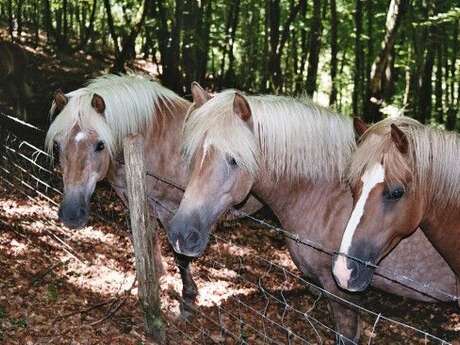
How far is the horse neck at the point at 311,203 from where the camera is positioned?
4156 mm

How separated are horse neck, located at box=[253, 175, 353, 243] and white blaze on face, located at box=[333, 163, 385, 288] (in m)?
0.74

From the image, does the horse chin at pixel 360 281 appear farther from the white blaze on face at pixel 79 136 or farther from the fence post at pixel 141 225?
the white blaze on face at pixel 79 136

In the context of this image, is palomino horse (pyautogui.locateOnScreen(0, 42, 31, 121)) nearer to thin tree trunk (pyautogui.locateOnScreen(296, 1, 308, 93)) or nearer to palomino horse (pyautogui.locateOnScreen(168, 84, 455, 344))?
thin tree trunk (pyautogui.locateOnScreen(296, 1, 308, 93))

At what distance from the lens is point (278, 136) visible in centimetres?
398

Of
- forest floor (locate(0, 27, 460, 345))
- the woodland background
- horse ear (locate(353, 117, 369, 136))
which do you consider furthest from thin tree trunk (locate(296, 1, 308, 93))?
horse ear (locate(353, 117, 369, 136))

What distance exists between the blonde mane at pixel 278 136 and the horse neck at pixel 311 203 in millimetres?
94

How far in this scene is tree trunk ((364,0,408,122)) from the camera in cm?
1131

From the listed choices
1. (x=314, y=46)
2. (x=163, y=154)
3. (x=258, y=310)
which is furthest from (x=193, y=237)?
(x=314, y=46)

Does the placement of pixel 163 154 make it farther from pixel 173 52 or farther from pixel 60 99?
pixel 173 52

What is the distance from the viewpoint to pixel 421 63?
1347 cm

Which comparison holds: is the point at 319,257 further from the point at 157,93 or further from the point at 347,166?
the point at 157,93

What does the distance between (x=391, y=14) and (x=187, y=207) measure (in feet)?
31.4

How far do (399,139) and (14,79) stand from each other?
1190cm

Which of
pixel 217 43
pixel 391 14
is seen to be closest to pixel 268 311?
pixel 391 14
